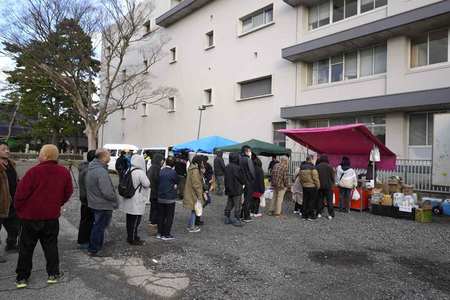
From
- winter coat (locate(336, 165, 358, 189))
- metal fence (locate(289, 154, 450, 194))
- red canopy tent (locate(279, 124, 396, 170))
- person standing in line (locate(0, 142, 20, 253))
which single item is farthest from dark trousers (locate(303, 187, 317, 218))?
person standing in line (locate(0, 142, 20, 253))

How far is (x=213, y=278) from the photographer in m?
4.98

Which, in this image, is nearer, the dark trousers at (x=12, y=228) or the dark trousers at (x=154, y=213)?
the dark trousers at (x=12, y=228)

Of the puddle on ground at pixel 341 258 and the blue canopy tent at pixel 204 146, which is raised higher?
the blue canopy tent at pixel 204 146

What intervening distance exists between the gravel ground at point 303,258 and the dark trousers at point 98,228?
0.32 m

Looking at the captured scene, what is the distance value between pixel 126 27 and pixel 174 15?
3.61 m

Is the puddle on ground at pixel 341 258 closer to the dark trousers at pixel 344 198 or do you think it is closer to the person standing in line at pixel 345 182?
the person standing in line at pixel 345 182

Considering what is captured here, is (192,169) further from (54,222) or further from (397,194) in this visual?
(397,194)

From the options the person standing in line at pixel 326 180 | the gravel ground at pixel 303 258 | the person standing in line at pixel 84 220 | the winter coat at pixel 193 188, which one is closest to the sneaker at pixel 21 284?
the gravel ground at pixel 303 258

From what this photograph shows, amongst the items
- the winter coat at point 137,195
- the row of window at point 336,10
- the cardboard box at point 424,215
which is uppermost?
the row of window at point 336,10

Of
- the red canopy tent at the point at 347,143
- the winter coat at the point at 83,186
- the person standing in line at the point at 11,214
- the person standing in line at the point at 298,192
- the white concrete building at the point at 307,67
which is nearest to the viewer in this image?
the person standing in line at the point at 11,214

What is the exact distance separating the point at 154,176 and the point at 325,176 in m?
4.86

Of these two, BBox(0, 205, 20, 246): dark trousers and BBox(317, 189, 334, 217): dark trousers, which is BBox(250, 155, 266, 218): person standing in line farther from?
BBox(0, 205, 20, 246): dark trousers

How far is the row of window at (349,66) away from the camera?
14859 mm

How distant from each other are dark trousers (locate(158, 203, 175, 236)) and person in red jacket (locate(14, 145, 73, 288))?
253 centimetres
